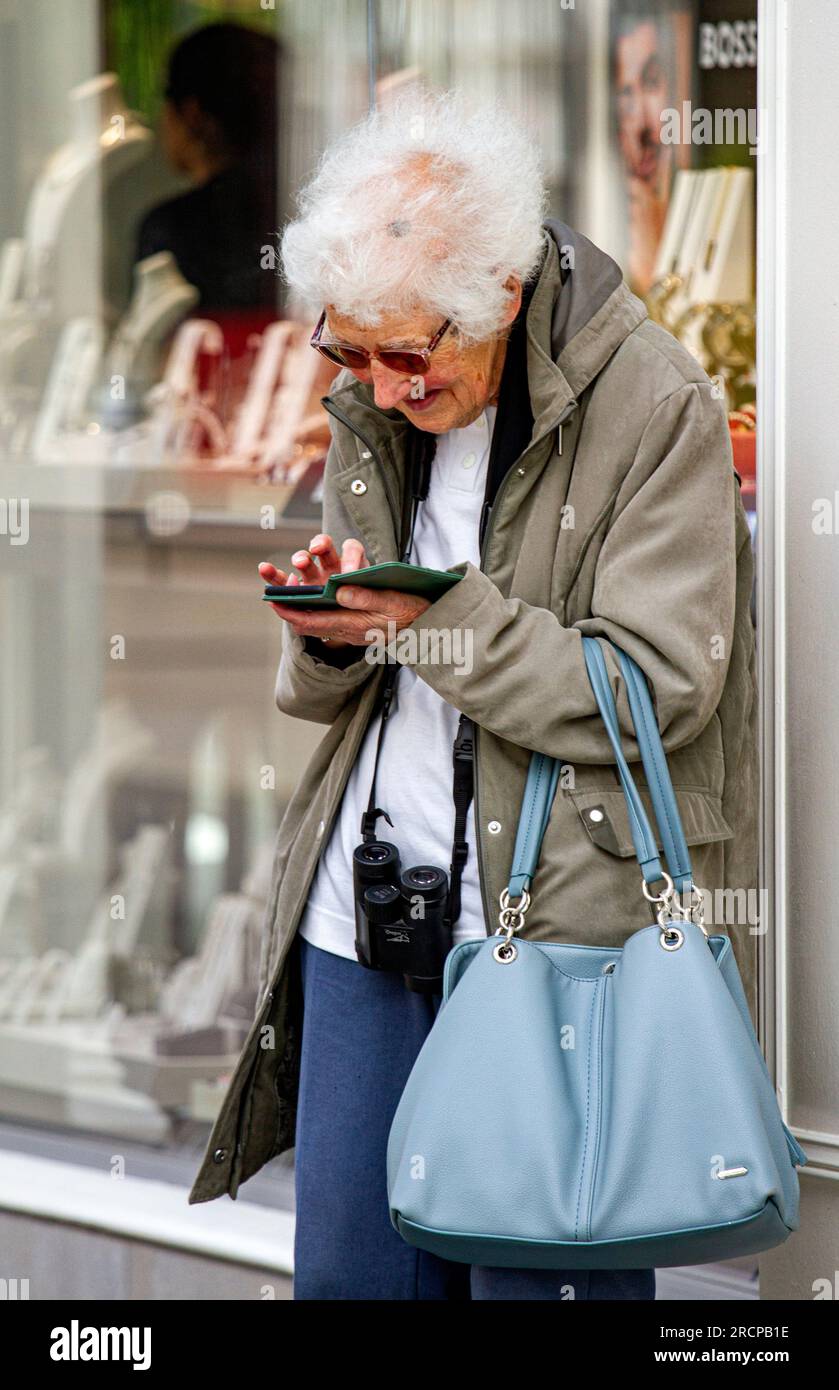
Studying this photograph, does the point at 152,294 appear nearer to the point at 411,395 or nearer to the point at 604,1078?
the point at 411,395

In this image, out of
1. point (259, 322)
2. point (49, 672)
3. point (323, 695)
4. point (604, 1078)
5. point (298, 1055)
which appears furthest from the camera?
point (49, 672)

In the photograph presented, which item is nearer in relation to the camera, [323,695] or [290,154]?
[323,695]

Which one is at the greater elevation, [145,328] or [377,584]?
[145,328]

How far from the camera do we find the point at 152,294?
2.98m

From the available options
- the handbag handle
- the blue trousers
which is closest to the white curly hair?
the handbag handle

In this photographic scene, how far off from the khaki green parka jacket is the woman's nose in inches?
4.2

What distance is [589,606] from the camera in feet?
4.83

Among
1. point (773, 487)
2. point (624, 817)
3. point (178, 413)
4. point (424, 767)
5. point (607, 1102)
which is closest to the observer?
point (607, 1102)

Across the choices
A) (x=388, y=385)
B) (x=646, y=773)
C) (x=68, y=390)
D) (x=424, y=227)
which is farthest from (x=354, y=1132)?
(x=68, y=390)

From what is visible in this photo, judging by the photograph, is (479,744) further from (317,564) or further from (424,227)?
(424,227)

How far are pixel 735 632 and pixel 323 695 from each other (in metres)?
0.43

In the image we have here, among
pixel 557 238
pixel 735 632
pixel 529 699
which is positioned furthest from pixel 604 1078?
pixel 557 238

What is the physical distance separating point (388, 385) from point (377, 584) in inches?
9.0

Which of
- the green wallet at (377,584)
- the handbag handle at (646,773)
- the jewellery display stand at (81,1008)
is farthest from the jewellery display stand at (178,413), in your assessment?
the handbag handle at (646,773)
